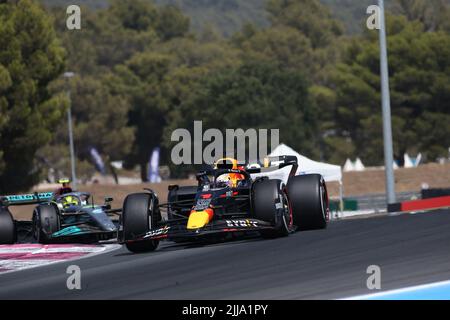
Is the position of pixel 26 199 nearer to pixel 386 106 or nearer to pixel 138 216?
pixel 138 216

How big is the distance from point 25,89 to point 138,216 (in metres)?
27.4

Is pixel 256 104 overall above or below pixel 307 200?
above

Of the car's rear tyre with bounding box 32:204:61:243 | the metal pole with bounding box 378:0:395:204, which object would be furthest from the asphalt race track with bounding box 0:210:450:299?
the metal pole with bounding box 378:0:395:204

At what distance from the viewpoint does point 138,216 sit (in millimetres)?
16281

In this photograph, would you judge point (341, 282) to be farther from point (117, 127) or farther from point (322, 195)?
point (117, 127)

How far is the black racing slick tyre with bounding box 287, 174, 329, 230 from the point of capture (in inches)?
668

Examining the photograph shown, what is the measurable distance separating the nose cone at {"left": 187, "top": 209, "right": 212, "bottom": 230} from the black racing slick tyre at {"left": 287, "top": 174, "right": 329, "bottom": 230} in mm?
1712

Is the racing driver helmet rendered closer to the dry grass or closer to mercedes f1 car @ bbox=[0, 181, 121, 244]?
mercedes f1 car @ bbox=[0, 181, 121, 244]

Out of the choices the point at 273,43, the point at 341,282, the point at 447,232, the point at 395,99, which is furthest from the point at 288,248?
the point at 273,43

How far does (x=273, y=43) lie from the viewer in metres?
102

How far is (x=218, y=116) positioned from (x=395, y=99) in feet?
40.4

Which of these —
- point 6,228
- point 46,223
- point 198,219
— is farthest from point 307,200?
point 6,228

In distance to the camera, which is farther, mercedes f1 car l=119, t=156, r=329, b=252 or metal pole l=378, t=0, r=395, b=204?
metal pole l=378, t=0, r=395, b=204

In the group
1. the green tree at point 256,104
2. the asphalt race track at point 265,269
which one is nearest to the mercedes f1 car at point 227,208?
the asphalt race track at point 265,269
